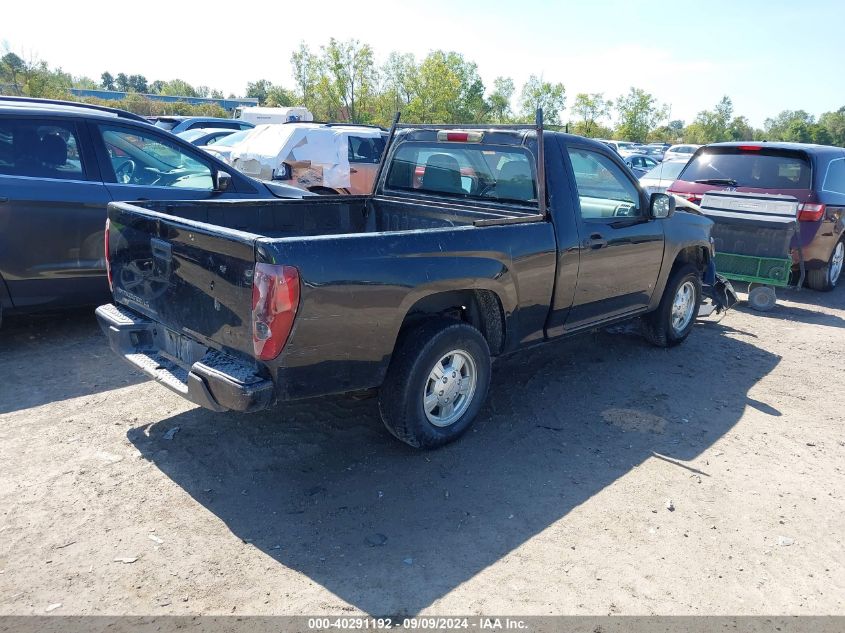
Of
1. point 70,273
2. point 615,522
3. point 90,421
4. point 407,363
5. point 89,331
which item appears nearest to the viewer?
point 615,522

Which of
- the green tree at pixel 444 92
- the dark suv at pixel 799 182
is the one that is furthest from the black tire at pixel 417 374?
the green tree at pixel 444 92

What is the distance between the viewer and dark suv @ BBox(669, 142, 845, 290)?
325 inches

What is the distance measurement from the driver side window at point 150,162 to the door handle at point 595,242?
3.65 m

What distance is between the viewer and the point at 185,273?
355 centimetres

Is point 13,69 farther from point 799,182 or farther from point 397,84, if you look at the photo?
point 799,182

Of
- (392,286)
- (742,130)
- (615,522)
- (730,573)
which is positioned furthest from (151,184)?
(742,130)

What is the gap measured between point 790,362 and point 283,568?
17.0ft

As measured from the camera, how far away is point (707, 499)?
12.2ft

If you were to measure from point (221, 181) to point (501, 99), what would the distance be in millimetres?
41608

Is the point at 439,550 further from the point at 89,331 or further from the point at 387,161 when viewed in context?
the point at 89,331

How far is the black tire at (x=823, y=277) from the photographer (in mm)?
8688

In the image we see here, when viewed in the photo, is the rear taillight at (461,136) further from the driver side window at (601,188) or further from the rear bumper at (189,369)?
the rear bumper at (189,369)

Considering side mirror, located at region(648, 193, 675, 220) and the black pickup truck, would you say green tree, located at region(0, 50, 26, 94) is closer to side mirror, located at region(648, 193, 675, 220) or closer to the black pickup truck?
the black pickup truck

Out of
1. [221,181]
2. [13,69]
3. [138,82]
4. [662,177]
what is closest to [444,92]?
[13,69]
